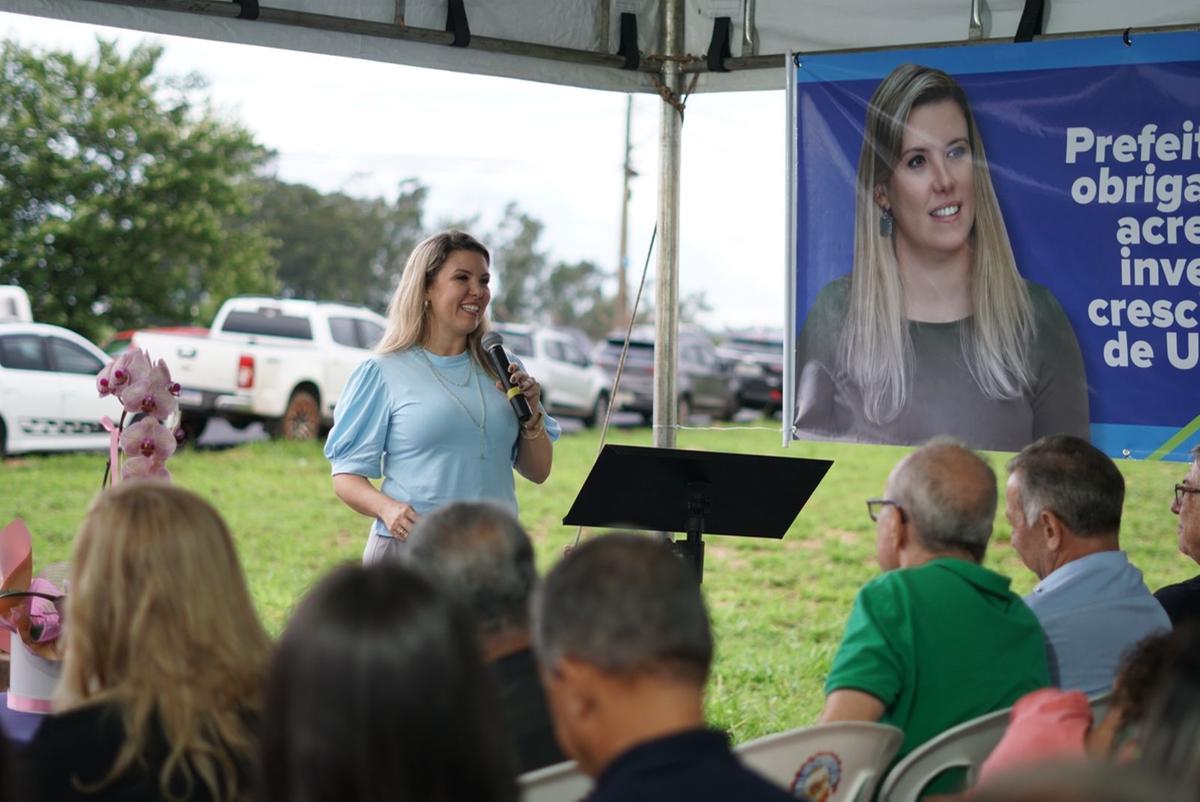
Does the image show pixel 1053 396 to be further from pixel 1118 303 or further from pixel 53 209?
pixel 53 209

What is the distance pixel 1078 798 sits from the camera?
1040 millimetres

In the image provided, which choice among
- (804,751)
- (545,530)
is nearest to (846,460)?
(545,530)

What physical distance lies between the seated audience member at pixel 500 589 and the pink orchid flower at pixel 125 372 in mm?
1566

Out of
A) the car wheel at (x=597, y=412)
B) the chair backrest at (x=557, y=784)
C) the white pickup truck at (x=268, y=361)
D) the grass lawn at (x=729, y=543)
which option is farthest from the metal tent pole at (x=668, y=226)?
the car wheel at (x=597, y=412)

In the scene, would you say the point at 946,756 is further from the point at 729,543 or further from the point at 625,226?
the point at 625,226

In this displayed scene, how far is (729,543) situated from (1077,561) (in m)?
8.43

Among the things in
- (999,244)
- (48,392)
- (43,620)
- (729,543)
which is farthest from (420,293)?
(48,392)

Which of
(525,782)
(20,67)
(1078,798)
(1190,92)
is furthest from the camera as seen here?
(20,67)

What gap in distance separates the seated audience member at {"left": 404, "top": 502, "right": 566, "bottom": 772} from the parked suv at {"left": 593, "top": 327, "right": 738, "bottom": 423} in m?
17.1

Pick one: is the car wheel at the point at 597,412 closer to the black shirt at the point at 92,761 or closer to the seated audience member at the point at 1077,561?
the seated audience member at the point at 1077,561

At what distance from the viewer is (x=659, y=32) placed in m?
4.75

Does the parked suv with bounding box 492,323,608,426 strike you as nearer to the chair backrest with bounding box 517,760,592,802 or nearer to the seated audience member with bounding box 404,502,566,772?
the seated audience member with bounding box 404,502,566,772

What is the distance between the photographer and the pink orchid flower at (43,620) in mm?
2922

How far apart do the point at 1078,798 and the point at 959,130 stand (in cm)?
382
